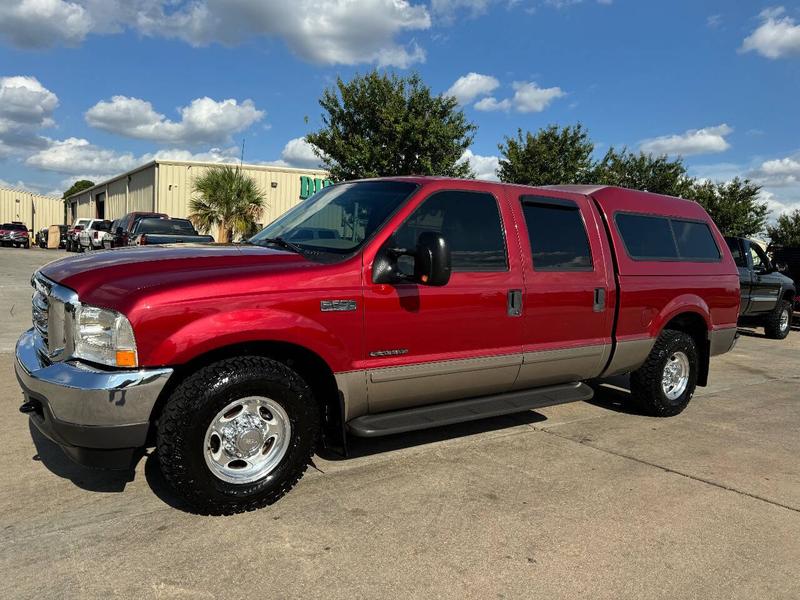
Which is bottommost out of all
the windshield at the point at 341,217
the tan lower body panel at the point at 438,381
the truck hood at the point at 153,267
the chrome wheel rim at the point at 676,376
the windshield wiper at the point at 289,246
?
the chrome wheel rim at the point at 676,376

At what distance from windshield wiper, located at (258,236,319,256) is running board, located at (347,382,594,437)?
108cm

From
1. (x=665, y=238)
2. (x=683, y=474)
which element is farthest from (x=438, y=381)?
(x=665, y=238)

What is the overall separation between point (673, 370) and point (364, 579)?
4217 millimetres

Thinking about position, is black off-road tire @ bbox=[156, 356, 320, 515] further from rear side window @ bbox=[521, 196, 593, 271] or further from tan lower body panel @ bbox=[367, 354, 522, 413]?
rear side window @ bbox=[521, 196, 593, 271]

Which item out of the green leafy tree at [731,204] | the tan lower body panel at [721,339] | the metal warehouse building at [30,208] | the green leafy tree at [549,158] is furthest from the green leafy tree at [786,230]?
the metal warehouse building at [30,208]

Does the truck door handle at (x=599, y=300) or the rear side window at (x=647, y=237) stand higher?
the rear side window at (x=647, y=237)

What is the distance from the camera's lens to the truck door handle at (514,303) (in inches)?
168

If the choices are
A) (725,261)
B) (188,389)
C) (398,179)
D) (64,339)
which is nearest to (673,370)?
(725,261)

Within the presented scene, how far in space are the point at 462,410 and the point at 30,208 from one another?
73.5m

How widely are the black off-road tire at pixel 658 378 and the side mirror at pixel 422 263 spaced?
9.54ft

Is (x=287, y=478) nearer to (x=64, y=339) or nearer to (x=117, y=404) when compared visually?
(x=117, y=404)

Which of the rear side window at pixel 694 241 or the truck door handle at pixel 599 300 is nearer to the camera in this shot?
the truck door handle at pixel 599 300

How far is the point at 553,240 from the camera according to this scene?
4.68 meters

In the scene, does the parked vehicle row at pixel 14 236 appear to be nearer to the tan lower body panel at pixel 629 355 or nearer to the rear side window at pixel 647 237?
the rear side window at pixel 647 237
